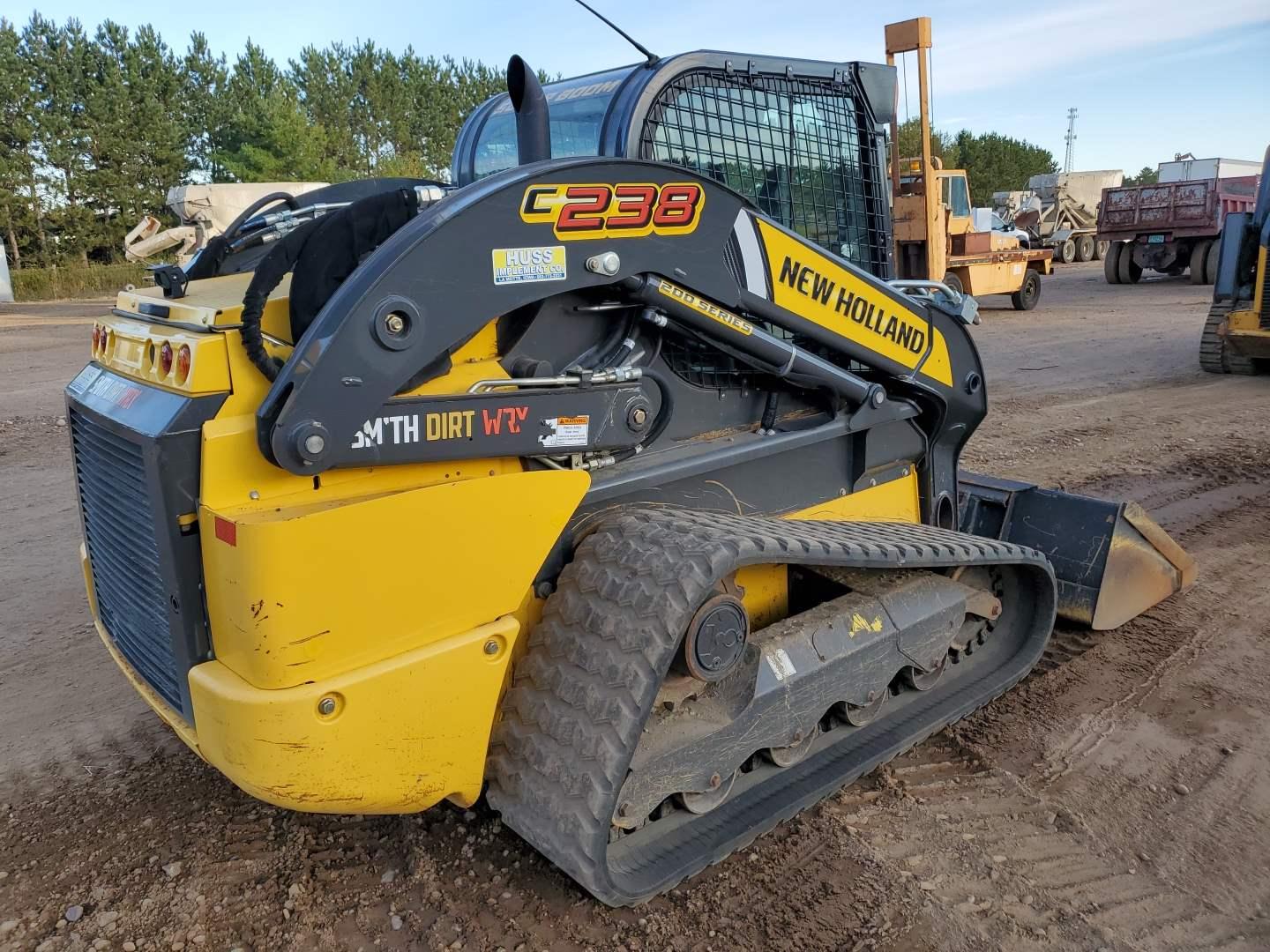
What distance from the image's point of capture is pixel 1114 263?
2252 centimetres

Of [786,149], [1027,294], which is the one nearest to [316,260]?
[786,149]

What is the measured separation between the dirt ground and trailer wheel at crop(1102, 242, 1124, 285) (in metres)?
20.3

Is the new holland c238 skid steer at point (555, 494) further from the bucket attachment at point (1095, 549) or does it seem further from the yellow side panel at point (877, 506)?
the bucket attachment at point (1095, 549)

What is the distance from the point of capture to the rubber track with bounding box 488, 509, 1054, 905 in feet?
7.87

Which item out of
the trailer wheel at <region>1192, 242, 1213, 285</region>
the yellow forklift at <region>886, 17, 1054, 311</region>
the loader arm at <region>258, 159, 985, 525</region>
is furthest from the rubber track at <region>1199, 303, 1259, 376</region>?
the trailer wheel at <region>1192, 242, 1213, 285</region>

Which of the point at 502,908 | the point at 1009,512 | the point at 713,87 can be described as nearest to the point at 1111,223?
the point at 1009,512

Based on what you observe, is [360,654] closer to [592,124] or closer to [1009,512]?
[592,124]

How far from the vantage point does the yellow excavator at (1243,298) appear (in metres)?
9.66

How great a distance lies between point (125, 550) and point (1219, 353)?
429 inches

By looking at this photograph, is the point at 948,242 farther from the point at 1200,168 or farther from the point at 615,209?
the point at 1200,168

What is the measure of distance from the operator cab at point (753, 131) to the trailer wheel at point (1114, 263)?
69.8 feet

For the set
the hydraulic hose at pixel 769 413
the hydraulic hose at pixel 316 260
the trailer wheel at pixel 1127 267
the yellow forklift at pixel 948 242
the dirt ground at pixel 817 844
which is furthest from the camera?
the trailer wheel at pixel 1127 267

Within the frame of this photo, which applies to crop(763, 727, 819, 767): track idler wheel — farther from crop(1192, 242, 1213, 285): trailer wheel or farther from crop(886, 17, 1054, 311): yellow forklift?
crop(1192, 242, 1213, 285): trailer wheel

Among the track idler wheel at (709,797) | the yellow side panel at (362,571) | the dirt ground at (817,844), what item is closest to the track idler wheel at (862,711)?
the dirt ground at (817,844)
